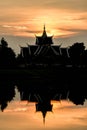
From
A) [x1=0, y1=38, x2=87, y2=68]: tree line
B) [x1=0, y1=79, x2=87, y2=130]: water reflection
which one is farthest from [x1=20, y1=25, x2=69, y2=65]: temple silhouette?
[x1=0, y1=79, x2=87, y2=130]: water reflection

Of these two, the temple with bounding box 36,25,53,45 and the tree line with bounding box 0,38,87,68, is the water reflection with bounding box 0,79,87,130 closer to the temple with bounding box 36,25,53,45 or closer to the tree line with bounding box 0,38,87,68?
the tree line with bounding box 0,38,87,68

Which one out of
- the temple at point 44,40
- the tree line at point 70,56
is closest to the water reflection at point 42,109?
the tree line at point 70,56

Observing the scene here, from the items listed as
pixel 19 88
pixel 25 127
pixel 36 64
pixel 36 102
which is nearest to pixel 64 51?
pixel 36 64

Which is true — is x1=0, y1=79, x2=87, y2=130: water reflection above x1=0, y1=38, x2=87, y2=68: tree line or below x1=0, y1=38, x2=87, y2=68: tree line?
above

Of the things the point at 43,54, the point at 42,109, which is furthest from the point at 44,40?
the point at 42,109

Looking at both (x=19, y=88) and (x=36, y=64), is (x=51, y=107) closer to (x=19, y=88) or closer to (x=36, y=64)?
(x=19, y=88)

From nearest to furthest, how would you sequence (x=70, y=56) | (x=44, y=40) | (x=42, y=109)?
(x=42, y=109) → (x=70, y=56) → (x=44, y=40)

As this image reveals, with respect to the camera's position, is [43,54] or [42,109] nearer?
[42,109]

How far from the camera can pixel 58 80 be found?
278 ft

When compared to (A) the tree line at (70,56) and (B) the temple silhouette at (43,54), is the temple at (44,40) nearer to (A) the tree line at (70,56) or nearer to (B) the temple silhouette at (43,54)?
(B) the temple silhouette at (43,54)

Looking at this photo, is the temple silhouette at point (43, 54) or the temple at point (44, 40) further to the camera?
the temple at point (44, 40)

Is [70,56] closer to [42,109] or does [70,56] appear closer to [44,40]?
[44,40]

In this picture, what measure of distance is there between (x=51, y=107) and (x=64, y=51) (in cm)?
8428

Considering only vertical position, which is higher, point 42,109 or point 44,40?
point 42,109
